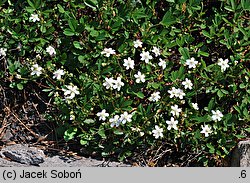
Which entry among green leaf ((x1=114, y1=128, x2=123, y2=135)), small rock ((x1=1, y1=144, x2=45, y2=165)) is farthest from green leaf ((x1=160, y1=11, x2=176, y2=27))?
small rock ((x1=1, y1=144, x2=45, y2=165))

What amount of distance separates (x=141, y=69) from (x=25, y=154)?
0.92m

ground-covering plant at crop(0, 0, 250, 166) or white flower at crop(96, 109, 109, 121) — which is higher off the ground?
ground-covering plant at crop(0, 0, 250, 166)

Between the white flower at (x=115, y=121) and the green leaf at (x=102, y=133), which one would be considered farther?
the green leaf at (x=102, y=133)

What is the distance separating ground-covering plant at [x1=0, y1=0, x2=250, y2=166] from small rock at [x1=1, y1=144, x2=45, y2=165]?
0.24 meters

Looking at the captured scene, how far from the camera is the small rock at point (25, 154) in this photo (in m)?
3.67

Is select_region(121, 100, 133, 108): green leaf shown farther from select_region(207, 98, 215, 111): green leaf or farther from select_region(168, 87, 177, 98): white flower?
select_region(207, 98, 215, 111): green leaf

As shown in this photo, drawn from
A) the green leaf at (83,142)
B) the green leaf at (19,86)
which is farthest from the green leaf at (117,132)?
the green leaf at (19,86)

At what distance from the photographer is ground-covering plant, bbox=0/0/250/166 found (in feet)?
11.4

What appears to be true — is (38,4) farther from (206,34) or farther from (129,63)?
(206,34)

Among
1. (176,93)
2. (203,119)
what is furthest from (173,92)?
(203,119)

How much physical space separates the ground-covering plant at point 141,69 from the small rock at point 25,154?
241 mm

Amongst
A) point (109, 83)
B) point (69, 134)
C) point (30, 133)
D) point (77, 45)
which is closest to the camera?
point (109, 83)

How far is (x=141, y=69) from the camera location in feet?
11.6

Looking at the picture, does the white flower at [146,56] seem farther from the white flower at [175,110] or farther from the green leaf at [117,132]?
the green leaf at [117,132]
